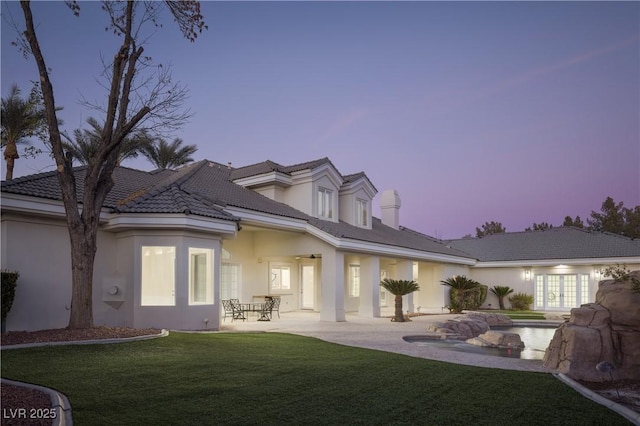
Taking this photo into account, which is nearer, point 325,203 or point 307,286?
point 325,203

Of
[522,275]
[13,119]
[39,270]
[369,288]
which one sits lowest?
[369,288]

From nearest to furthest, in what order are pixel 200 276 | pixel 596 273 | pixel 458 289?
pixel 200 276 → pixel 458 289 → pixel 596 273

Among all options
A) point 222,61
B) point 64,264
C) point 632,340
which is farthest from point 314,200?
point 632,340

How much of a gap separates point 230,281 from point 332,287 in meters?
4.45

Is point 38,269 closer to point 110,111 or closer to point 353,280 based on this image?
point 110,111

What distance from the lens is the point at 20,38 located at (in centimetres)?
1262

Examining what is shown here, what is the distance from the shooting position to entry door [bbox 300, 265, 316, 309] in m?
25.3

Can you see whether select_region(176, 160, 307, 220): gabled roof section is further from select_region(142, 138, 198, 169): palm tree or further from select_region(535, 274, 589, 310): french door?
select_region(535, 274, 589, 310): french door

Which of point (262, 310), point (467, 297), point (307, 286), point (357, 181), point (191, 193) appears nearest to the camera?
point (191, 193)

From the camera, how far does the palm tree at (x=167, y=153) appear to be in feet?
124

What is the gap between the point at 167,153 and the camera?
3806 centimetres

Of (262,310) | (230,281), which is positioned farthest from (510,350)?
(230,281)

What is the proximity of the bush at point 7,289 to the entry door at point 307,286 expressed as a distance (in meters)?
14.4

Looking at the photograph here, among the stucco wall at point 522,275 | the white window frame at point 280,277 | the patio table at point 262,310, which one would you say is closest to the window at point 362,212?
the white window frame at point 280,277
